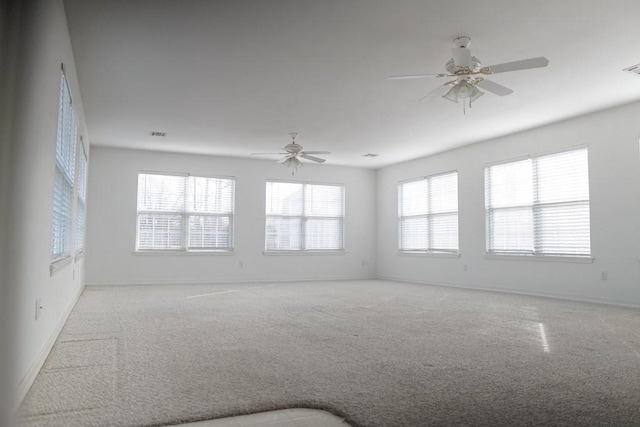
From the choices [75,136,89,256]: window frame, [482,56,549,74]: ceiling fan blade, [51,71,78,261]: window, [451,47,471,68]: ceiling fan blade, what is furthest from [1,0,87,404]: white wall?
[482,56,549,74]: ceiling fan blade

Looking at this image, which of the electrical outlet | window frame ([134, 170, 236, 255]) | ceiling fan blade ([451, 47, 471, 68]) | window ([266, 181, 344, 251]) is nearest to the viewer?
the electrical outlet

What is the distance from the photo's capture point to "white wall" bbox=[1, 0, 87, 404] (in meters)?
2.31

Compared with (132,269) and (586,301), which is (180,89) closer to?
(132,269)

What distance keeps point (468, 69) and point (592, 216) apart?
3.45 meters

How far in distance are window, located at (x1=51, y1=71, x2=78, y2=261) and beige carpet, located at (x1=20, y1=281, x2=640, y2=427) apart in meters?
0.80

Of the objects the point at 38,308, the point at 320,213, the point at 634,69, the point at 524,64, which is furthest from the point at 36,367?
the point at 320,213

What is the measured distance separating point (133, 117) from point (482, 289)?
6.03 metres

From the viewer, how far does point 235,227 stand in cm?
922

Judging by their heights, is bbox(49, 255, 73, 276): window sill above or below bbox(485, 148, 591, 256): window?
below

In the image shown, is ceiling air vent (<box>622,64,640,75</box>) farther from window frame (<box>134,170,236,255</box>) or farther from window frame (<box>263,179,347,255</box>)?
window frame (<box>134,170,236,255</box>)

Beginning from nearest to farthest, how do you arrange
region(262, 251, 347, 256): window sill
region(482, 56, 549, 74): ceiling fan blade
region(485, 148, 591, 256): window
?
region(482, 56, 549, 74): ceiling fan blade < region(485, 148, 591, 256): window < region(262, 251, 347, 256): window sill

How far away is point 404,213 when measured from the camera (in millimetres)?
9781

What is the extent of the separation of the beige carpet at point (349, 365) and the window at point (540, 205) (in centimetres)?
141

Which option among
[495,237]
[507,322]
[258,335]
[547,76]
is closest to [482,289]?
[495,237]
